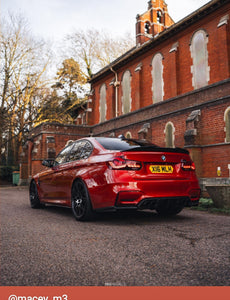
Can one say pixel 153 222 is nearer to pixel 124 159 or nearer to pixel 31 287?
pixel 124 159

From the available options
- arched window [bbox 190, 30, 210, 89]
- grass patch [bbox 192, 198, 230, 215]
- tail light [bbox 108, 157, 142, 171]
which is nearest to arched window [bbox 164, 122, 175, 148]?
arched window [bbox 190, 30, 210, 89]

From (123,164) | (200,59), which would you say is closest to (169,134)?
(200,59)

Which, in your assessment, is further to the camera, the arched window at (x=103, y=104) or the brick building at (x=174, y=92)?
the arched window at (x=103, y=104)

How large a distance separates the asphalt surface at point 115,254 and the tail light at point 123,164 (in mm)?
937

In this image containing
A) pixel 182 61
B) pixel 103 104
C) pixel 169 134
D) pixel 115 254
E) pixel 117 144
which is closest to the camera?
pixel 115 254

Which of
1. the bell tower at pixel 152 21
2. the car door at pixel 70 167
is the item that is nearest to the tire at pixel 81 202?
the car door at pixel 70 167

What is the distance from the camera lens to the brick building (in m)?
14.0

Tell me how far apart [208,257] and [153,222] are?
2142 mm

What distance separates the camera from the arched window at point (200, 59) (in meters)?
16.2

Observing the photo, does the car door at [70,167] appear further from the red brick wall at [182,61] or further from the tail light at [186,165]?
the red brick wall at [182,61]

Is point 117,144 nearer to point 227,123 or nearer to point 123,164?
point 123,164

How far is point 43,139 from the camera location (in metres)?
25.1

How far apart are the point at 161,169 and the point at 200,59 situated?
13.9 meters

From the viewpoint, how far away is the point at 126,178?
4391 millimetres
